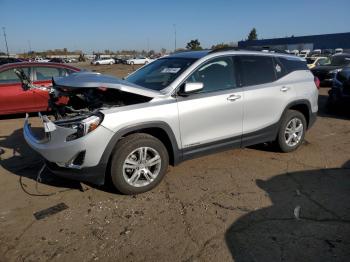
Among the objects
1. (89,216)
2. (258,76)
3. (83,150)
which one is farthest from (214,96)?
(89,216)

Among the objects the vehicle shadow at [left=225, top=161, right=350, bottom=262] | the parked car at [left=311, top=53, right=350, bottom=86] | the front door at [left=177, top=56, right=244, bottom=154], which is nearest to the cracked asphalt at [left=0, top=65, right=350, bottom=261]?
the vehicle shadow at [left=225, top=161, right=350, bottom=262]

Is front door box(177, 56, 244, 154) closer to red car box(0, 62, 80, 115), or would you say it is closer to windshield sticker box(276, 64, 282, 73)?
windshield sticker box(276, 64, 282, 73)

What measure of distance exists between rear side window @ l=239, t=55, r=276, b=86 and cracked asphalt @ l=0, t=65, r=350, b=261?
127cm

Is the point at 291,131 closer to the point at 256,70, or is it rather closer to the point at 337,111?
the point at 256,70

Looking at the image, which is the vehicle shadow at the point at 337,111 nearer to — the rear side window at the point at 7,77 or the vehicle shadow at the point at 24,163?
the vehicle shadow at the point at 24,163

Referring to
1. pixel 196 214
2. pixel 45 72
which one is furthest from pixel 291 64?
pixel 45 72

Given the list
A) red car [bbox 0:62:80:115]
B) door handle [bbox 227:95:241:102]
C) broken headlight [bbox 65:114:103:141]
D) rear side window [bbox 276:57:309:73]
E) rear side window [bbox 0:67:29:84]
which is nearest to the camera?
broken headlight [bbox 65:114:103:141]

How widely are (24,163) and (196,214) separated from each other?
10.4 feet

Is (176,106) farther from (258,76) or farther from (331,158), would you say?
(331,158)

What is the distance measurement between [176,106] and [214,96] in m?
0.64

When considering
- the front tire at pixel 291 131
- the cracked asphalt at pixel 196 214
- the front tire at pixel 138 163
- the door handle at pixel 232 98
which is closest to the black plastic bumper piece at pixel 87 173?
the front tire at pixel 138 163

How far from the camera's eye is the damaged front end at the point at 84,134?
4.11 m

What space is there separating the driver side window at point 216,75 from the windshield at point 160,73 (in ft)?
0.64

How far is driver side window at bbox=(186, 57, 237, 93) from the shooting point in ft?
16.3
